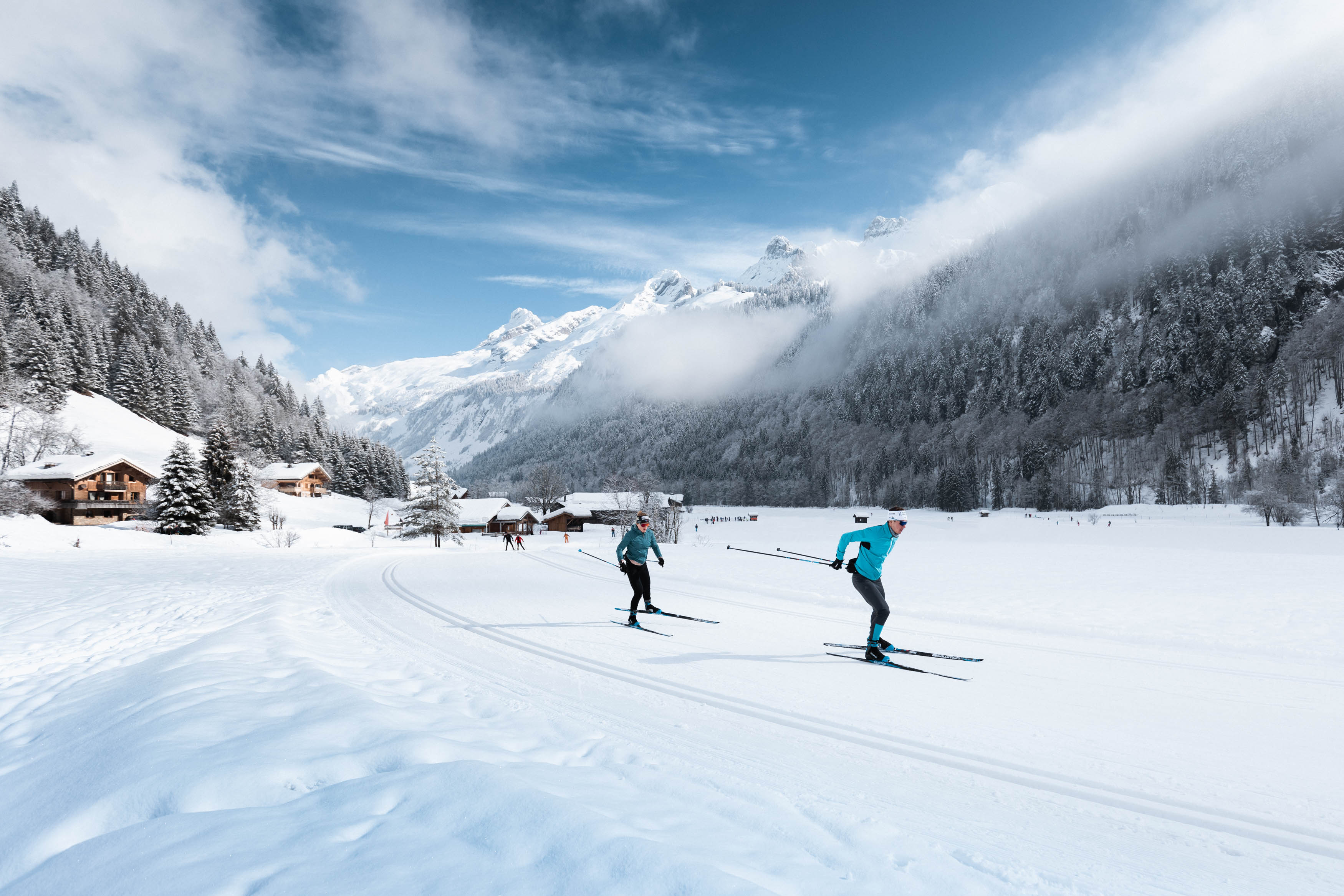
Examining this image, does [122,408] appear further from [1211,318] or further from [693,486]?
[1211,318]

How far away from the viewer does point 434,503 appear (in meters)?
49.5

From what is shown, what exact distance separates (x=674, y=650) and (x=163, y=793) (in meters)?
6.36

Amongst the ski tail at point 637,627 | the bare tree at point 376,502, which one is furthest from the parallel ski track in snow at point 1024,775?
the bare tree at point 376,502

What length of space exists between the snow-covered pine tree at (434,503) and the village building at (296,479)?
113 feet

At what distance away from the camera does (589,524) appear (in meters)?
93.2

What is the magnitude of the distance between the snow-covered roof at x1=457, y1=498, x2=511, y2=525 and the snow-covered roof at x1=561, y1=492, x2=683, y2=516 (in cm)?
1011

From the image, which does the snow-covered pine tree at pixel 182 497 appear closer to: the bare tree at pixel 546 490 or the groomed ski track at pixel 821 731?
the groomed ski track at pixel 821 731

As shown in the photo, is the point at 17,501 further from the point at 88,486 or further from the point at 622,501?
the point at 622,501

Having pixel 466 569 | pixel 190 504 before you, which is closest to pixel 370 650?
pixel 466 569

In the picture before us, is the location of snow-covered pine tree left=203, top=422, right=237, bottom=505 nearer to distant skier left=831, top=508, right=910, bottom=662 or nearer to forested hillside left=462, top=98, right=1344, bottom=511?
distant skier left=831, top=508, right=910, bottom=662

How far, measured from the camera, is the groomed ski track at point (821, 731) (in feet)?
13.0

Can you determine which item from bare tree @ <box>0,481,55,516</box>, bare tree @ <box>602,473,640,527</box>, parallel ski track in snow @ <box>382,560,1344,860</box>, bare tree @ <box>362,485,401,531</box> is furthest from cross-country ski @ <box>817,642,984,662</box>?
bare tree @ <box>362,485,401,531</box>

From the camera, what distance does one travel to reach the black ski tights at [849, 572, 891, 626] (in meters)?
8.41

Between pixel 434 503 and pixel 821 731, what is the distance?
160ft
